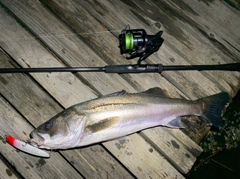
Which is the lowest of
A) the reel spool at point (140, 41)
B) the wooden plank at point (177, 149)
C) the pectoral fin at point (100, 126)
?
the wooden plank at point (177, 149)

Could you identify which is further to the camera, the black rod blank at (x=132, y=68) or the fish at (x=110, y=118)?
the black rod blank at (x=132, y=68)

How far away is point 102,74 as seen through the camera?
9.09 ft

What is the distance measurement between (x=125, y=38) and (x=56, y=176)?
5.43 ft

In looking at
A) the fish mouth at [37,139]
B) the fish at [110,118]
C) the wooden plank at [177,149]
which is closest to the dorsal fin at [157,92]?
the fish at [110,118]

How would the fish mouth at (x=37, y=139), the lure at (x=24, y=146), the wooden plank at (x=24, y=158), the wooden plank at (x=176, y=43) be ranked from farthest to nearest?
1. the wooden plank at (x=176, y=43)
2. the wooden plank at (x=24, y=158)
3. the lure at (x=24, y=146)
4. the fish mouth at (x=37, y=139)

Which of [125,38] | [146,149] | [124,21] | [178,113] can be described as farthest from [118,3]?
[146,149]

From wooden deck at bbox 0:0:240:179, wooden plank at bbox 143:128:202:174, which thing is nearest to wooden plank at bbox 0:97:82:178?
wooden deck at bbox 0:0:240:179

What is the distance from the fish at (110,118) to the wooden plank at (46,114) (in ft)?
0.82

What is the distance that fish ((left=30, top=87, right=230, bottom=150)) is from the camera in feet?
7.55

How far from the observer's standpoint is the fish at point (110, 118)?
7.55 ft

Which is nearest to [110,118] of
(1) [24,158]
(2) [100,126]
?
(2) [100,126]

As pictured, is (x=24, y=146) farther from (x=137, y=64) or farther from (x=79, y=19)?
(x=79, y=19)

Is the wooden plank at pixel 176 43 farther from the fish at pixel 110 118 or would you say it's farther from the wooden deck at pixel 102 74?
the fish at pixel 110 118

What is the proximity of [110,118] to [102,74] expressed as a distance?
635mm
